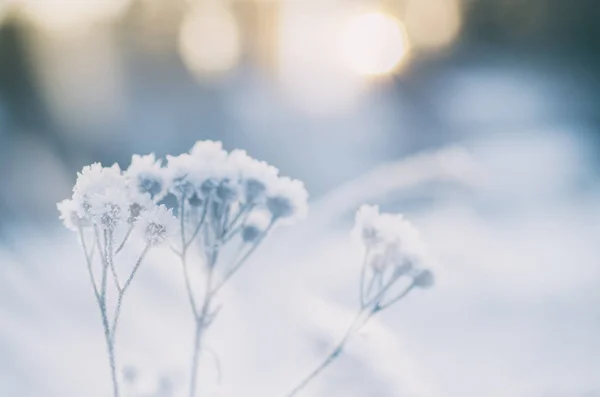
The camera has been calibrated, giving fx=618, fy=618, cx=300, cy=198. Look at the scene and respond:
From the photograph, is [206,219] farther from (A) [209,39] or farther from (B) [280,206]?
(A) [209,39]

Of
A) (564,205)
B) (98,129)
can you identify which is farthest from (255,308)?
(98,129)

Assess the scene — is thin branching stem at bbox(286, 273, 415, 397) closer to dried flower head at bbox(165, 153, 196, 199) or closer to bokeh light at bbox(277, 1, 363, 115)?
dried flower head at bbox(165, 153, 196, 199)

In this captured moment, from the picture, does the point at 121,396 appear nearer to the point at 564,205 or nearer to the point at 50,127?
the point at 564,205

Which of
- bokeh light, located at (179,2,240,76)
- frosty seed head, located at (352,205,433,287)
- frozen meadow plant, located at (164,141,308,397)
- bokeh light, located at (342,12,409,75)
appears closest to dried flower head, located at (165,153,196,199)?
frozen meadow plant, located at (164,141,308,397)

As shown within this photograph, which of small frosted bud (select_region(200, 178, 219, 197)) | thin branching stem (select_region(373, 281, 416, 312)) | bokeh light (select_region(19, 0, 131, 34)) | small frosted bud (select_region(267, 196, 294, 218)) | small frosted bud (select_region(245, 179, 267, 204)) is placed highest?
bokeh light (select_region(19, 0, 131, 34))

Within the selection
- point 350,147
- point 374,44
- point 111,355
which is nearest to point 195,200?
point 111,355

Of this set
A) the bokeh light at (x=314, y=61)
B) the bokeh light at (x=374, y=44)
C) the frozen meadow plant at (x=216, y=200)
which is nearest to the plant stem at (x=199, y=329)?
the frozen meadow plant at (x=216, y=200)
